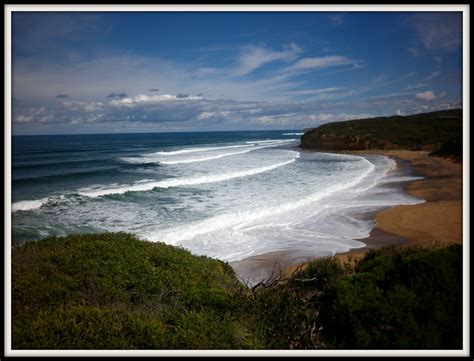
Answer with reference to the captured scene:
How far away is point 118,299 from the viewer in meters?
4.61

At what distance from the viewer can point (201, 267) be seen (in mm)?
5840

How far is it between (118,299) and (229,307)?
56.9 inches

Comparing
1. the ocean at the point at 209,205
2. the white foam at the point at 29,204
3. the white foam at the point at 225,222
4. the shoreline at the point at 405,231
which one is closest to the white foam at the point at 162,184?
the ocean at the point at 209,205

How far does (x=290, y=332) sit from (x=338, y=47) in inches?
223

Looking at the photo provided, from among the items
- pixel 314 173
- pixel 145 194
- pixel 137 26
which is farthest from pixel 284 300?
pixel 314 173

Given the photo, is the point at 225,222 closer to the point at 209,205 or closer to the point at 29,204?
the point at 209,205

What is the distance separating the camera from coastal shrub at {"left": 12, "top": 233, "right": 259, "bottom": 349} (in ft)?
12.8

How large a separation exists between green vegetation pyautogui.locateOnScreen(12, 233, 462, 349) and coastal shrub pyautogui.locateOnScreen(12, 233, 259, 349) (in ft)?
0.04

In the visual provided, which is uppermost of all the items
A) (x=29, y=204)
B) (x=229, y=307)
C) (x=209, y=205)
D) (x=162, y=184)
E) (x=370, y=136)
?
(x=370, y=136)

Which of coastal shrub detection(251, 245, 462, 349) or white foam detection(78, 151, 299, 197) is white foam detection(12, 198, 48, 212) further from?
coastal shrub detection(251, 245, 462, 349)

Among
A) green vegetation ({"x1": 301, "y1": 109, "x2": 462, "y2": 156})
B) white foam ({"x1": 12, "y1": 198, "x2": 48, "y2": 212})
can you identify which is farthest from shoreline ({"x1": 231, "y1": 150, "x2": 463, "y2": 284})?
green vegetation ({"x1": 301, "y1": 109, "x2": 462, "y2": 156})

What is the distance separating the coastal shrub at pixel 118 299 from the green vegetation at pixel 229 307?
1cm

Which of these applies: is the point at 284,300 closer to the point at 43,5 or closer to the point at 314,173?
the point at 43,5

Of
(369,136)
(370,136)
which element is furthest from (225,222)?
(369,136)
